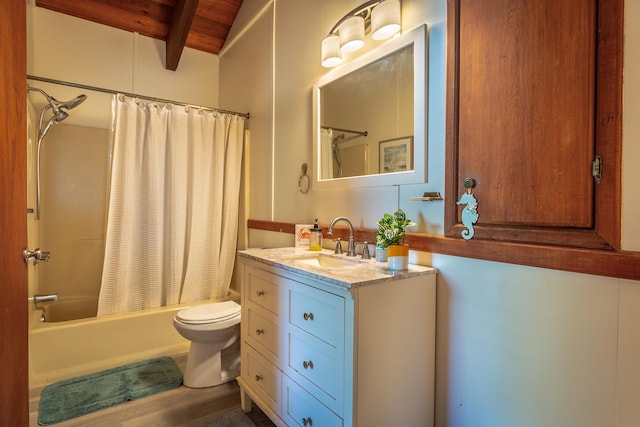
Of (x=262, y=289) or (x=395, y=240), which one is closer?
(x=395, y=240)

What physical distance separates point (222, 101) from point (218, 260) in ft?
5.44

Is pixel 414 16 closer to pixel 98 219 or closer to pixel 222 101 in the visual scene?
pixel 222 101

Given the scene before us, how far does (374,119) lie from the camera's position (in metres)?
1.70

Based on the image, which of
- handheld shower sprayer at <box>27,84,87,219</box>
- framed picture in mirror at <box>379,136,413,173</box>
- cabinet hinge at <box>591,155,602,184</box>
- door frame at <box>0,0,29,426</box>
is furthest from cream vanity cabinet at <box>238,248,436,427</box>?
handheld shower sprayer at <box>27,84,87,219</box>

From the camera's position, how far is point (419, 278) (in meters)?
1.29

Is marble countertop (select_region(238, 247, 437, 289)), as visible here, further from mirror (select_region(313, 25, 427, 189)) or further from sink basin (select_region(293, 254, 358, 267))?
mirror (select_region(313, 25, 427, 189))

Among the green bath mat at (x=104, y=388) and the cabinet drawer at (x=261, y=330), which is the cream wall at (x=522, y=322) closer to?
the cabinet drawer at (x=261, y=330)

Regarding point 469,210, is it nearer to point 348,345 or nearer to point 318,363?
point 348,345

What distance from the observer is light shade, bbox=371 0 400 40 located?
4.93 feet

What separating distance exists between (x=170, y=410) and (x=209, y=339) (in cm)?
40

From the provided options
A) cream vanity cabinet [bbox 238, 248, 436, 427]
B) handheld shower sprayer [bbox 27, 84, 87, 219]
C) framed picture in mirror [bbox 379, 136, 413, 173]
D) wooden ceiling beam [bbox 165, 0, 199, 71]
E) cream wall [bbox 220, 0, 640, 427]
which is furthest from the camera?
wooden ceiling beam [bbox 165, 0, 199, 71]

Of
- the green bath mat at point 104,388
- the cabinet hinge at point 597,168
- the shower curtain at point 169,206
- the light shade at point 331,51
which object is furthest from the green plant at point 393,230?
the shower curtain at point 169,206

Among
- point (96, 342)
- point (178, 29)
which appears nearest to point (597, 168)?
point (96, 342)

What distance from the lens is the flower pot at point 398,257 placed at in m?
1.31
